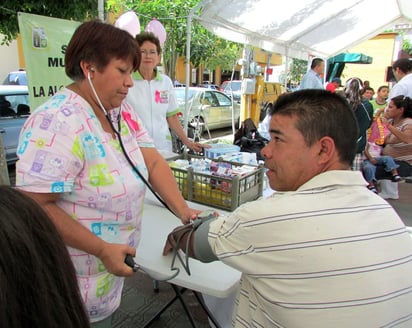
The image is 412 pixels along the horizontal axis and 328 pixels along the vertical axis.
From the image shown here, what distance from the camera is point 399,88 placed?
466 centimetres

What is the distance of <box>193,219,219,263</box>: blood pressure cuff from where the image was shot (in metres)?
1.09

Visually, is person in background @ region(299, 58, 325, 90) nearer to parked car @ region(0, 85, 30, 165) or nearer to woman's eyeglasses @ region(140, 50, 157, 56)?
woman's eyeglasses @ region(140, 50, 157, 56)

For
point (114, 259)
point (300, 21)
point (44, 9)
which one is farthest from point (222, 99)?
point (114, 259)

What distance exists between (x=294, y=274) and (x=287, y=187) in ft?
1.07

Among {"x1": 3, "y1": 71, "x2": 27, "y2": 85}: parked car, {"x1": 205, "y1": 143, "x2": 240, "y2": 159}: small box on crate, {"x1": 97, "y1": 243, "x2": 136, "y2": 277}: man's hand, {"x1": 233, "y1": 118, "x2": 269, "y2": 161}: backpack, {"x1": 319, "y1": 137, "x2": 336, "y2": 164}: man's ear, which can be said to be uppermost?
{"x1": 3, "y1": 71, "x2": 27, "y2": 85}: parked car

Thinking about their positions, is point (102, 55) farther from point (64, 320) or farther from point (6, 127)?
point (6, 127)

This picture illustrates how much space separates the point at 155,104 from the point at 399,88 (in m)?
3.69

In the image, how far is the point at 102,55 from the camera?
1.12 m

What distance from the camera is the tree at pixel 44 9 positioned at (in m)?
3.24

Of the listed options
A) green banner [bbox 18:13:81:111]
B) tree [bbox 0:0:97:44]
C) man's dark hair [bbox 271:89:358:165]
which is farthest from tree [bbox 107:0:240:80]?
man's dark hair [bbox 271:89:358:165]

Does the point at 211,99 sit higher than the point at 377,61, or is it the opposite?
the point at 377,61

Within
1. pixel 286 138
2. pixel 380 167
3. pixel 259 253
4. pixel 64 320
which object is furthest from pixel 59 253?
pixel 380 167

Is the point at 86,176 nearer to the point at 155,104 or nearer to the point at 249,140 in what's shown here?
the point at 155,104

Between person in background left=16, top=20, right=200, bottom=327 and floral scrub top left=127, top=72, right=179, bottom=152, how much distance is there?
1.36 metres
